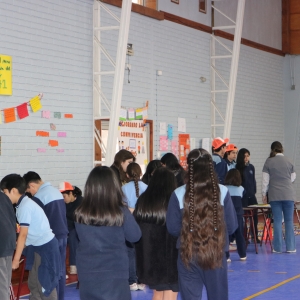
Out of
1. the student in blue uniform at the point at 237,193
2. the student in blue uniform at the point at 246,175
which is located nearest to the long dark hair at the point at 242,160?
the student in blue uniform at the point at 246,175

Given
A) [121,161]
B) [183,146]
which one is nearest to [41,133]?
[121,161]

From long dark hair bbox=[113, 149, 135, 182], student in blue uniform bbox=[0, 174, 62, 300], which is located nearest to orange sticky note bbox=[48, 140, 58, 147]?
long dark hair bbox=[113, 149, 135, 182]

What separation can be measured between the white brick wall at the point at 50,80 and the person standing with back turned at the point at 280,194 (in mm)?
2943

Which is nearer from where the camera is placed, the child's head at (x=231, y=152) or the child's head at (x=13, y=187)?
the child's head at (x=13, y=187)

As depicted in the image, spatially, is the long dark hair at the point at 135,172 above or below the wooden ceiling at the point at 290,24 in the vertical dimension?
below

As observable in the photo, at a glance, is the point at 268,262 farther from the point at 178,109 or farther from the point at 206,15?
the point at 206,15

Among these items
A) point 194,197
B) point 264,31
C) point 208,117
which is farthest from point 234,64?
point 194,197

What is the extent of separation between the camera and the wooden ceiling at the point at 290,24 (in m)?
18.5

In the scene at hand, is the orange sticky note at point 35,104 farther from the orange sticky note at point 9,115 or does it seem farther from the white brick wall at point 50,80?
the orange sticky note at point 9,115

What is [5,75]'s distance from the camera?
929cm

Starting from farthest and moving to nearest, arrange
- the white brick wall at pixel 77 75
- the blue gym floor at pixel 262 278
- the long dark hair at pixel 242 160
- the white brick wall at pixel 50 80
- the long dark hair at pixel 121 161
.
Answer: the long dark hair at pixel 242 160 → the white brick wall at pixel 77 75 → the white brick wall at pixel 50 80 → the long dark hair at pixel 121 161 → the blue gym floor at pixel 262 278

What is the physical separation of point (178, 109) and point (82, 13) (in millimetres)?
3418

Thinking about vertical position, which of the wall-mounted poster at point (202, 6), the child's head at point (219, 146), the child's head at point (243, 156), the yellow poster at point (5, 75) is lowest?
the child's head at point (243, 156)

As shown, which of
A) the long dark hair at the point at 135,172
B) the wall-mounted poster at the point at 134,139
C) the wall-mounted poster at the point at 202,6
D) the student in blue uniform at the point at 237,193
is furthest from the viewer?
the wall-mounted poster at the point at 202,6
